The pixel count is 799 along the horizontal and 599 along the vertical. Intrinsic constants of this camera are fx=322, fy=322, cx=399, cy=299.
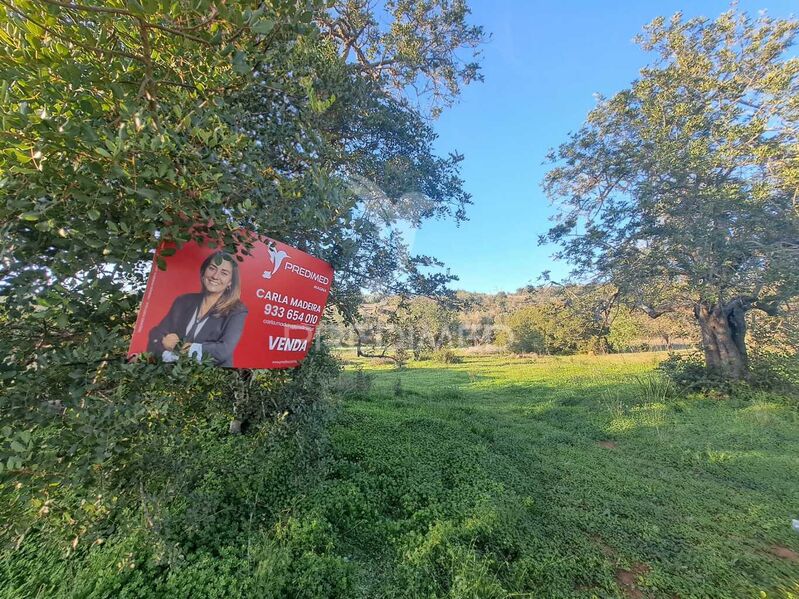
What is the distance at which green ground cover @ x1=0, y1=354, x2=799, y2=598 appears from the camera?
8.02 ft

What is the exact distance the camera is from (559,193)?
37.2 ft

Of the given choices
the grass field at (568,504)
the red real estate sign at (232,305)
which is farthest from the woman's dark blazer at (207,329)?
the grass field at (568,504)

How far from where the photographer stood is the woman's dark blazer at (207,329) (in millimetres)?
1835

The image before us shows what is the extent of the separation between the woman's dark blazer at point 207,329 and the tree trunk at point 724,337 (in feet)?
42.9

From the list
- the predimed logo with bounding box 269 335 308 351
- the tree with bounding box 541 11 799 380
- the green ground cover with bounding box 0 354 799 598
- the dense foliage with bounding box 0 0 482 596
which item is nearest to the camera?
the dense foliage with bounding box 0 0 482 596

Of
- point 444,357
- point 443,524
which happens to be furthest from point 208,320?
point 444,357

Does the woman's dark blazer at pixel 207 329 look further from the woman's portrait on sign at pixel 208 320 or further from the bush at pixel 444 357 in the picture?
the bush at pixel 444 357

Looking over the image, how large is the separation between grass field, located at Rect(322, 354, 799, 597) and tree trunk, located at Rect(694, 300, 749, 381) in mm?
2869

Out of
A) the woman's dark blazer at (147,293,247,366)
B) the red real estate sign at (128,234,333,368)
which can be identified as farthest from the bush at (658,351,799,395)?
the woman's dark blazer at (147,293,247,366)

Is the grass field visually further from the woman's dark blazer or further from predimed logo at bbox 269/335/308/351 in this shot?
the woman's dark blazer

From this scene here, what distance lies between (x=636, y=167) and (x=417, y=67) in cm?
722

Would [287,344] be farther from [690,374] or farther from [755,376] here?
[755,376]

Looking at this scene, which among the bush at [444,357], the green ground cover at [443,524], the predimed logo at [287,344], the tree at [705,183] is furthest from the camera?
the bush at [444,357]

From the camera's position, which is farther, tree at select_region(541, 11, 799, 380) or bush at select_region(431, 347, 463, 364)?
bush at select_region(431, 347, 463, 364)
